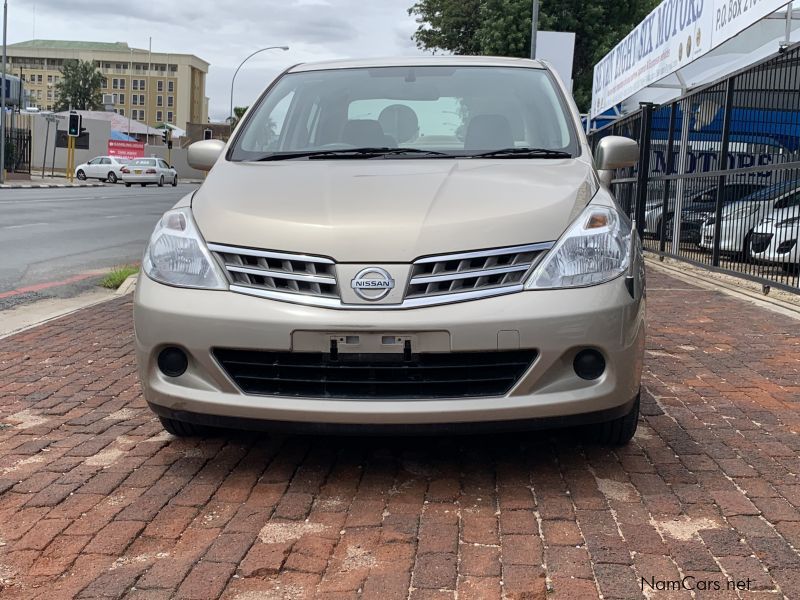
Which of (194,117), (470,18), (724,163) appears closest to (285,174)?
(724,163)

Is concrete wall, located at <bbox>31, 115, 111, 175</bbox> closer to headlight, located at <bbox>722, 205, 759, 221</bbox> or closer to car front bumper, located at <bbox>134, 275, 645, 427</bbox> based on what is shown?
headlight, located at <bbox>722, 205, 759, 221</bbox>

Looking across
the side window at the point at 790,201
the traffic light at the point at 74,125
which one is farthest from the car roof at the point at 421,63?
the traffic light at the point at 74,125

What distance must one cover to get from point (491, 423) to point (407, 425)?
0.30 meters

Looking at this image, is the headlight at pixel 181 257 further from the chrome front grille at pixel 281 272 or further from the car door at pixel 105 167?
the car door at pixel 105 167

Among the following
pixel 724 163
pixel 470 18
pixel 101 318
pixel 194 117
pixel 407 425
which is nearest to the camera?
pixel 407 425

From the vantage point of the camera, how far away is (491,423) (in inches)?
125

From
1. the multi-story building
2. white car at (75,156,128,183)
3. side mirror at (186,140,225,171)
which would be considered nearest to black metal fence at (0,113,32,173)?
white car at (75,156,128,183)

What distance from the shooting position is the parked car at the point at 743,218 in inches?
318

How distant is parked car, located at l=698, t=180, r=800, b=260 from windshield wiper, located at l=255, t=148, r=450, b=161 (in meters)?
4.58

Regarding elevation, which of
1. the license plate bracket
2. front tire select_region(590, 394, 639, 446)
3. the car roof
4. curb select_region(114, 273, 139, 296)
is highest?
the car roof

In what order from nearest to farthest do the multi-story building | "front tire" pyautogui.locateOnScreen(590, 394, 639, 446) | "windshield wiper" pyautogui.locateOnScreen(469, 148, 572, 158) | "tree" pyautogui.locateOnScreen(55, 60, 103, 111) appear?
"front tire" pyautogui.locateOnScreen(590, 394, 639, 446)
"windshield wiper" pyautogui.locateOnScreen(469, 148, 572, 158)
"tree" pyautogui.locateOnScreen(55, 60, 103, 111)
the multi-story building

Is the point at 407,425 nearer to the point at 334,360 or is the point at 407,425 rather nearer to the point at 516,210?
the point at 334,360

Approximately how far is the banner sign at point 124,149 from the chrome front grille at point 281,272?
57.1 meters

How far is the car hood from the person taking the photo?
3.21 m
